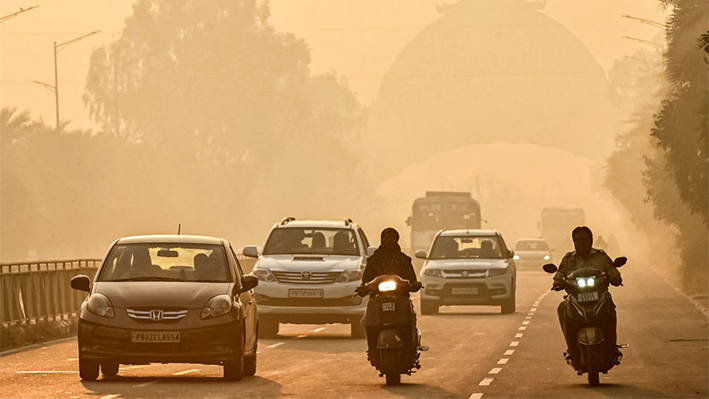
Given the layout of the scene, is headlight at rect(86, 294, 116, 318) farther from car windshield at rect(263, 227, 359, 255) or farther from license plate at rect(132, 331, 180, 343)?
car windshield at rect(263, 227, 359, 255)

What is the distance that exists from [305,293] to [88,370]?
31.5 feet

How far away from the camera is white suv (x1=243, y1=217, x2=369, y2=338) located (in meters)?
28.8

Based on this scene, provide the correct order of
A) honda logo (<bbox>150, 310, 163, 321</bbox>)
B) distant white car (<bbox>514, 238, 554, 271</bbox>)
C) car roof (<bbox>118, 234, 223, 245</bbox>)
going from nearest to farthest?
honda logo (<bbox>150, 310, 163, 321</bbox>) → car roof (<bbox>118, 234, 223, 245</bbox>) → distant white car (<bbox>514, 238, 554, 271</bbox>)

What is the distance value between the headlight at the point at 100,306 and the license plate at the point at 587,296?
16.6 ft

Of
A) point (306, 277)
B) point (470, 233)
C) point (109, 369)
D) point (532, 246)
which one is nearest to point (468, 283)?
point (470, 233)

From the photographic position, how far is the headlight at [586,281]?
18.4 metres

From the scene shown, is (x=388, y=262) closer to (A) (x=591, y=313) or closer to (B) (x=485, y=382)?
(B) (x=485, y=382)

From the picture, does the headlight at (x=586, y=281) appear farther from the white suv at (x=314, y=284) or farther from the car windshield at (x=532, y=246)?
the car windshield at (x=532, y=246)

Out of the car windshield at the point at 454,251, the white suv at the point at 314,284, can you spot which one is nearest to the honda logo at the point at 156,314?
the white suv at the point at 314,284

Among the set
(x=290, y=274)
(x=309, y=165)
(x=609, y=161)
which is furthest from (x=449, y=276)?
(x=309, y=165)

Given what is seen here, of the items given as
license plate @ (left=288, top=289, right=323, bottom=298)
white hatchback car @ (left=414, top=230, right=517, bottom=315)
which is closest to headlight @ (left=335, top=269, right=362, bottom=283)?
license plate @ (left=288, top=289, right=323, bottom=298)

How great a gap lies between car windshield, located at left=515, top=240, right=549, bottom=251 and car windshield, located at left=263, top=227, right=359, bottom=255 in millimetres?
50508

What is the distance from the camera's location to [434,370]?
21.9 metres

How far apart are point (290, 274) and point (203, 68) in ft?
308
